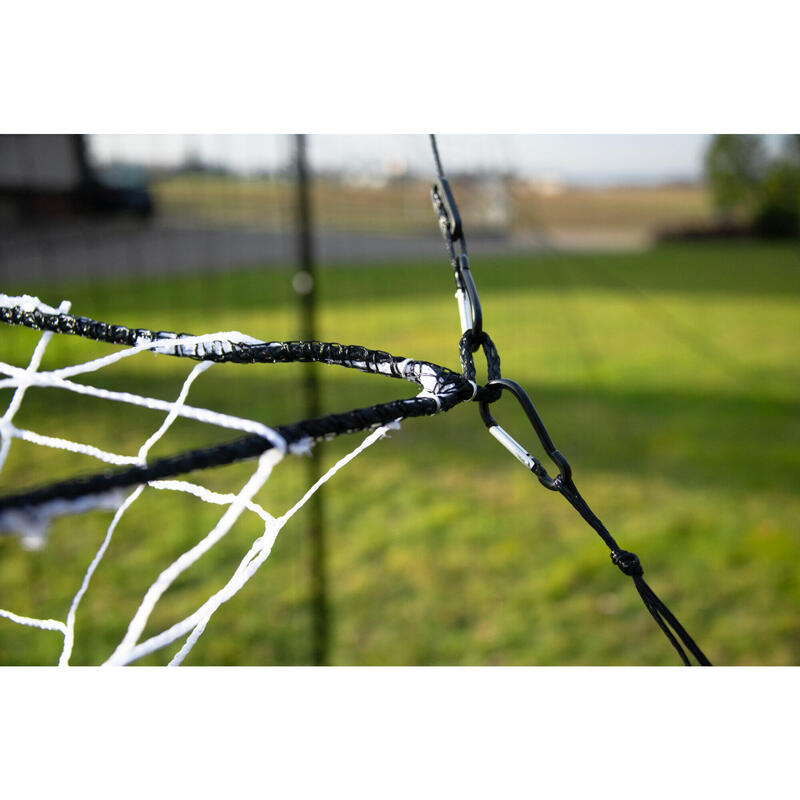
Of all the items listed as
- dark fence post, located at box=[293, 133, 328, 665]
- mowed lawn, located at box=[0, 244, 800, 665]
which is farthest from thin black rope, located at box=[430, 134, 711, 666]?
mowed lawn, located at box=[0, 244, 800, 665]

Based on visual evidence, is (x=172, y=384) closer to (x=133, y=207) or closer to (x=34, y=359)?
(x=133, y=207)

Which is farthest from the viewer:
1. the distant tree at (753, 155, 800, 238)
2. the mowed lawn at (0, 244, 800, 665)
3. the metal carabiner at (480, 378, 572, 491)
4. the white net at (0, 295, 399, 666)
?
the distant tree at (753, 155, 800, 238)

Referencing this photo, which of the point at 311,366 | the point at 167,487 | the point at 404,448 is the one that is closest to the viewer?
the point at 167,487

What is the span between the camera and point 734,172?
30.2 feet

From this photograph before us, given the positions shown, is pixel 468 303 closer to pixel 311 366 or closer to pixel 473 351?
pixel 473 351

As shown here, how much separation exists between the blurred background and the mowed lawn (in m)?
0.01

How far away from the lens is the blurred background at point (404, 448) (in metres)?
1.85

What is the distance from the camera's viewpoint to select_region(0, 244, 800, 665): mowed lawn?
1857 mm

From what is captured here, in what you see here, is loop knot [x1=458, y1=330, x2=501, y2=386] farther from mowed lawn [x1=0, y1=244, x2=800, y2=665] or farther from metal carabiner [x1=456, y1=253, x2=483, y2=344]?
mowed lawn [x1=0, y1=244, x2=800, y2=665]

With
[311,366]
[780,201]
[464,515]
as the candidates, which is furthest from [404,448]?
[780,201]

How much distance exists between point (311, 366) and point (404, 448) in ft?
6.51

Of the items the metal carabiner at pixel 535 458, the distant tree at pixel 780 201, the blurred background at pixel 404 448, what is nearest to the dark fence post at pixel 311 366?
the blurred background at pixel 404 448

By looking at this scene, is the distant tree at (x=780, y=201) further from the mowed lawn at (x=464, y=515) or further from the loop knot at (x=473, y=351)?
the loop knot at (x=473, y=351)

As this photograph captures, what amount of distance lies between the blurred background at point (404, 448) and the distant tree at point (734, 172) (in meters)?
1.07
